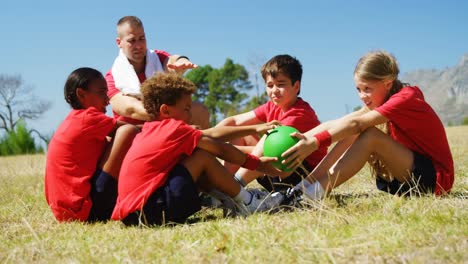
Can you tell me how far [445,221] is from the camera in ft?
11.2

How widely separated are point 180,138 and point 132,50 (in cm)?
246

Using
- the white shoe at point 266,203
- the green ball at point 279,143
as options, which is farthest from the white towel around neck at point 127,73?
the white shoe at point 266,203

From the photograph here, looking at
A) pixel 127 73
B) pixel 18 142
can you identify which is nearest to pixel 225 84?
pixel 18 142

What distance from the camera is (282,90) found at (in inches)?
212

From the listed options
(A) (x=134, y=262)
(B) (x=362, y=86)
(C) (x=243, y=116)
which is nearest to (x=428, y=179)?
(B) (x=362, y=86)

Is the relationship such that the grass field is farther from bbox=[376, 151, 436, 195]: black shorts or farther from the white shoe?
the white shoe

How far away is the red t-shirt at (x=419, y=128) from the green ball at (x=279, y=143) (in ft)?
2.61

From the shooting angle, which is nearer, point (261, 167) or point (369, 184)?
point (261, 167)

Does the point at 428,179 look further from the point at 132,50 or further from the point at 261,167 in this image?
the point at 132,50

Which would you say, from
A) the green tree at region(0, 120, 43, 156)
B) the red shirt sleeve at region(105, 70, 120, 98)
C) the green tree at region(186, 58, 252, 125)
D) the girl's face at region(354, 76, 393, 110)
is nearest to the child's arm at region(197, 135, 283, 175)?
the girl's face at region(354, 76, 393, 110)

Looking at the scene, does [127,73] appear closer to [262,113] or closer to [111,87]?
[111,87]

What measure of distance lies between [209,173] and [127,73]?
2.36 meters

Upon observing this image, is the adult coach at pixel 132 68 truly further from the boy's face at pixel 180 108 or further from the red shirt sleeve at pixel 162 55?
the boy's face at pixel 180 108

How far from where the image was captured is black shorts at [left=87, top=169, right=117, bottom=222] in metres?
4.67
